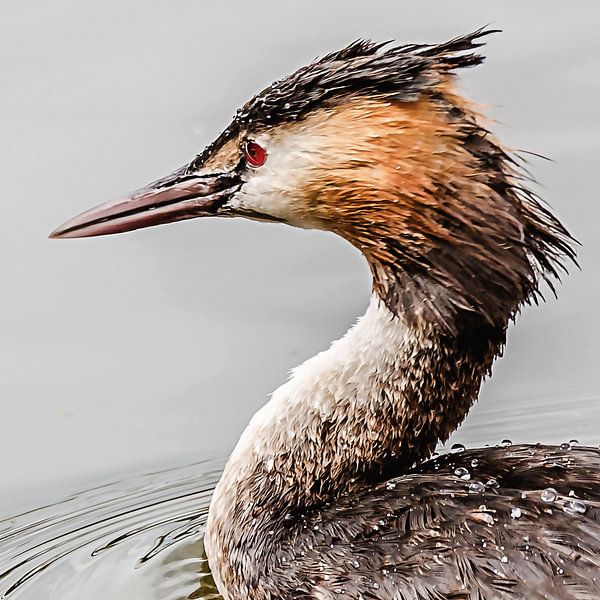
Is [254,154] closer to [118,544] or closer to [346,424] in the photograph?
[346,424]

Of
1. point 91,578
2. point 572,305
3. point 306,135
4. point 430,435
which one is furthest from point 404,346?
point 572,305

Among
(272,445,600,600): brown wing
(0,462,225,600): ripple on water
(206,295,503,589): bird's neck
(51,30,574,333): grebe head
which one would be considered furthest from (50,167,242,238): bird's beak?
(0,462,225,600): ripple on water

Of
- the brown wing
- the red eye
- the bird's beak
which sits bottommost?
the brown wing

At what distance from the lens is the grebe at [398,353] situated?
3582 mm

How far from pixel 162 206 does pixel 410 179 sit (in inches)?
29.5

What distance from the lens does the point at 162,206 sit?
409cm

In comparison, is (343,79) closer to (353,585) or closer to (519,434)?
(353,585)

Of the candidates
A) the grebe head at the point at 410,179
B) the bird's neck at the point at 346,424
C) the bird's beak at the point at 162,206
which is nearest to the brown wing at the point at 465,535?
the bird's neck at the point at 346,424

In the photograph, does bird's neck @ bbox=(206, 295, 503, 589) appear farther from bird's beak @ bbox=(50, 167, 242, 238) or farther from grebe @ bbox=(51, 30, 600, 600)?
bird's beak @ bbox=(50, 167, 242, 238)

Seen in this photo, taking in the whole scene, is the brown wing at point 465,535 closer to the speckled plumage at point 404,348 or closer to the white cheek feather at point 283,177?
the speckled plumage at point 404,348

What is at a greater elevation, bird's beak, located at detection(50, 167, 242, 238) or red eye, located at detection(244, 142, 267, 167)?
red eye, located at detection(244, 142, 267, 167)

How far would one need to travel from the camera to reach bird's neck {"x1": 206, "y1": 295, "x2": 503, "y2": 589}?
392cm

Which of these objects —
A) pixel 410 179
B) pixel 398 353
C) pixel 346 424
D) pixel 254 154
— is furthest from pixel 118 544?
pixel 410 179

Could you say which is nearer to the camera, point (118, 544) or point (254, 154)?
point (254, 154)
